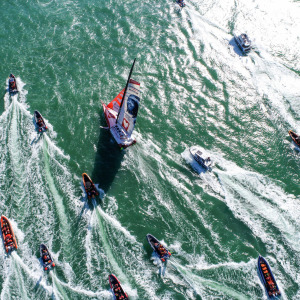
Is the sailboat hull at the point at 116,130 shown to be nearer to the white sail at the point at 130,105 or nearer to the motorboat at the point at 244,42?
the white sail at the point at 130,105

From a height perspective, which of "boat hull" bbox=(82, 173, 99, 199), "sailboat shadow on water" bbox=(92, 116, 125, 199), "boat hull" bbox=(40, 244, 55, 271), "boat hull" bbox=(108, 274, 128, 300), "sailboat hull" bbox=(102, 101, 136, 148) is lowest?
"boat hull" bbox=(108, 274, 128, 300)

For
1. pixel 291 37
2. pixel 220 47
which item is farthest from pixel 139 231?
pixel 291 37

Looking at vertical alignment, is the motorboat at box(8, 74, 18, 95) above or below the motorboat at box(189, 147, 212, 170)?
above

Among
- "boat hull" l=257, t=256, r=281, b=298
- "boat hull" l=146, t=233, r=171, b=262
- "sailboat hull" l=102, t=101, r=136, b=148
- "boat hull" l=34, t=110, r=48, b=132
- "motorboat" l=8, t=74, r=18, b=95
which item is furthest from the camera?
"motorboat" l=8, t=74, r=18, b=95

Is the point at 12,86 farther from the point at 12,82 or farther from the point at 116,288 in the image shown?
the point at 116,288

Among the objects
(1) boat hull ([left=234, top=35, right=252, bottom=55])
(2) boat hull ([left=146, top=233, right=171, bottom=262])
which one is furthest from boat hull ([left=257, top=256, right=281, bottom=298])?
(1) boat hull ([left=234, top=35, right=252, bottom=55])

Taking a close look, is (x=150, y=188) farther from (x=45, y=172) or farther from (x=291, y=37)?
(x=291, y=37)

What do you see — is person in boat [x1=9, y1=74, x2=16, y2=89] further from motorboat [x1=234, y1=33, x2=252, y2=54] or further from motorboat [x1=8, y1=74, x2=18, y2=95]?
motorboat [x1=234, y1=33, x2=252, y2=54]
